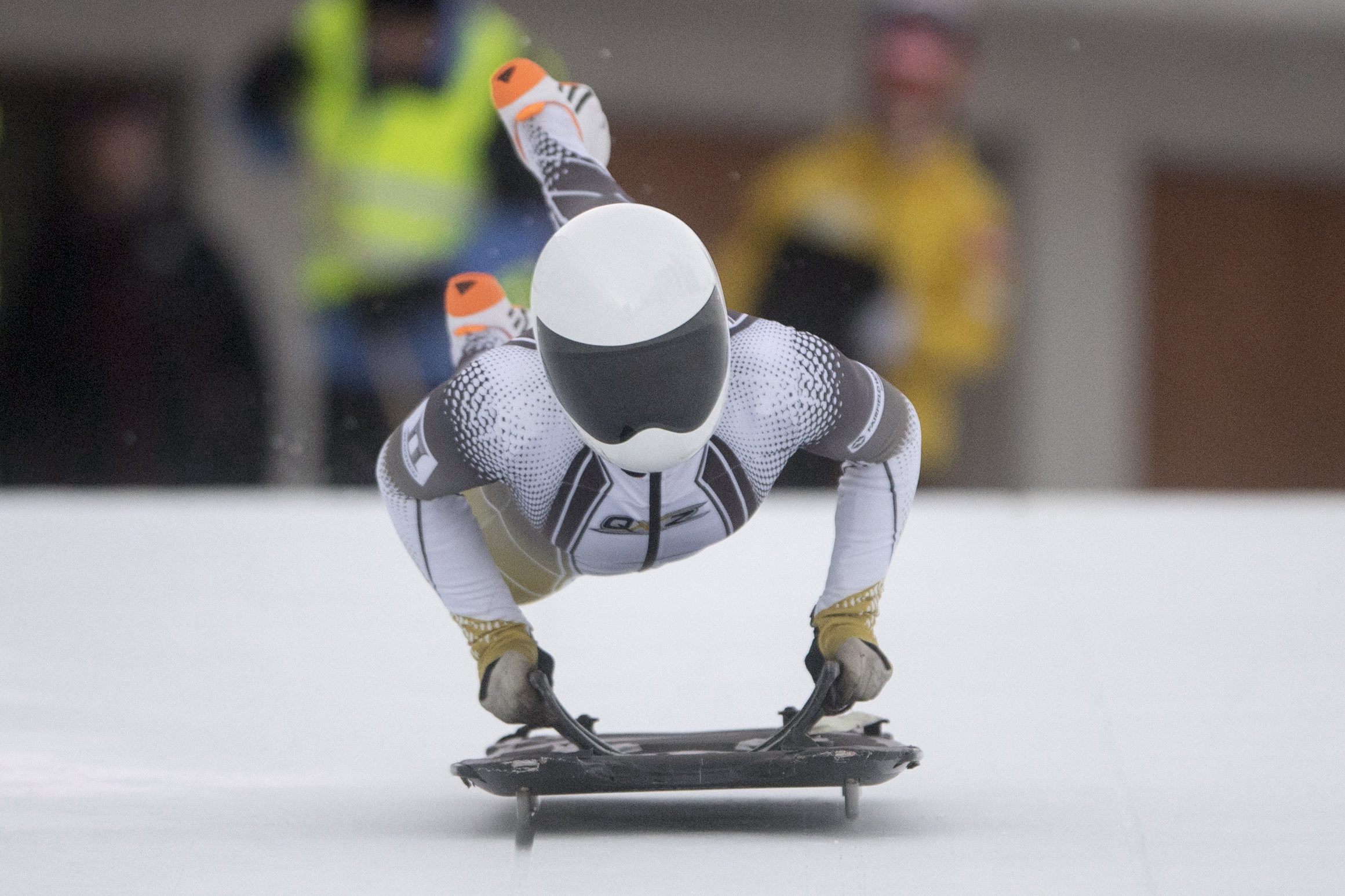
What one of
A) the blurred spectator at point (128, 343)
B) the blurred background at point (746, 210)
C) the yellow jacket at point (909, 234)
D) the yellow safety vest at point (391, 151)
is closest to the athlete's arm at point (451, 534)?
the blurred background at point (746, 210)

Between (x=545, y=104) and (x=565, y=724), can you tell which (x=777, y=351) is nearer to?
(x=565, y=724)

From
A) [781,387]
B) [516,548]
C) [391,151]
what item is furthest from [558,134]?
[391,151]

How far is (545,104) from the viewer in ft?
11.1

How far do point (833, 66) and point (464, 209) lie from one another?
497 centimetres

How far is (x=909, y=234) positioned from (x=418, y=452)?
12.7 ft

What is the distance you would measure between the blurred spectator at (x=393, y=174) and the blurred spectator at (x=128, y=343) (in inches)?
31.0

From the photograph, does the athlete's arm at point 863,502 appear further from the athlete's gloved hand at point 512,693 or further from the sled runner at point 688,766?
the athlete's gloved hand at point 512,693

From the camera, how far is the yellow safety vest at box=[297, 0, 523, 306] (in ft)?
19.0

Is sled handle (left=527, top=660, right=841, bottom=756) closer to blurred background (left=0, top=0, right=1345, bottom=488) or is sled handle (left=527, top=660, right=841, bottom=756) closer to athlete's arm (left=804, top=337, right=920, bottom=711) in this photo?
athlete's arm (left=804, top=337, right=920, bottom=711)

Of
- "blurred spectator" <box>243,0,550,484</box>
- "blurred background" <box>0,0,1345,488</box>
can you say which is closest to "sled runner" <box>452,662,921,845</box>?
"blurred background" <box>0,0,1345,488</box>

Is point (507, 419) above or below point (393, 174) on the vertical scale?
below

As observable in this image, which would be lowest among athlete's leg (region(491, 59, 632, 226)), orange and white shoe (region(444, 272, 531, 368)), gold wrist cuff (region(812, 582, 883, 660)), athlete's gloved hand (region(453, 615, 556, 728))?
athlete's gloved hand (region(453, 615, 556, 728))

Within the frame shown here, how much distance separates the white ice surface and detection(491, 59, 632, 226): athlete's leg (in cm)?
97

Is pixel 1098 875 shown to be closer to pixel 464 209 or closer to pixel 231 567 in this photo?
pixel 231 567
